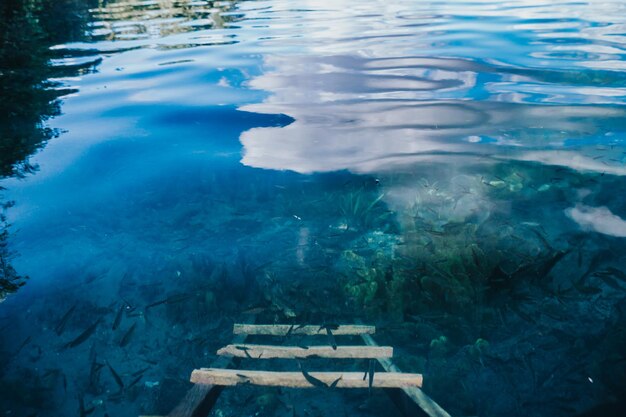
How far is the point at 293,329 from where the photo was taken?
3.69 meters

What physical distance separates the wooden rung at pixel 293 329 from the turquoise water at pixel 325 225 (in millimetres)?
222

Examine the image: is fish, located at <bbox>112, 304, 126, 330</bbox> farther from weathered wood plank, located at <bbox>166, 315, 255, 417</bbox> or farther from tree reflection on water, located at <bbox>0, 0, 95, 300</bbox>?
weathered wood plank, located at <bbox>166, 315, 255, 417</bbox>

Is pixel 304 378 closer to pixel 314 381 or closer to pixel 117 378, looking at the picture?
pixel 314 381

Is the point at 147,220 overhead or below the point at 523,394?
overhead

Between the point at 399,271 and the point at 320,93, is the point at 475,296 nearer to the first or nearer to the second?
the point at 399,271

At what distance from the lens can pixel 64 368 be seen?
3.46 metres

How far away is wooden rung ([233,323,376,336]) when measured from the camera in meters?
3.61

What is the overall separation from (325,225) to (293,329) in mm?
1614

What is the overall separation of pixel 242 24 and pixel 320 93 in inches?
372

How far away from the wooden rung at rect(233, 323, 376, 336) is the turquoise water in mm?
222

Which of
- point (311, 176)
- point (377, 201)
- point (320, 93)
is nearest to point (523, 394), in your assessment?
point (377, 201)

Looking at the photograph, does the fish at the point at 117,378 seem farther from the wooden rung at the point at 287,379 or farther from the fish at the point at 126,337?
the wooden rung at the point at 287,379

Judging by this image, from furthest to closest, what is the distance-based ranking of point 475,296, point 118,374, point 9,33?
1. point 9,33
2. point 475,296
3. point 118,374

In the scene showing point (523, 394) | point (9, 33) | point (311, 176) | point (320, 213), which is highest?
point (9, 33)
